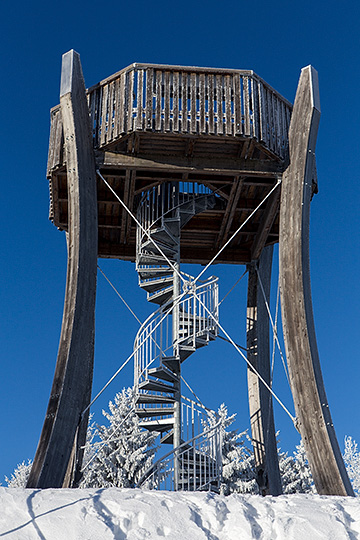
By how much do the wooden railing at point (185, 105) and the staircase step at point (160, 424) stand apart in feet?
15.6

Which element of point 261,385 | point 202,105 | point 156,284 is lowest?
point 261,385

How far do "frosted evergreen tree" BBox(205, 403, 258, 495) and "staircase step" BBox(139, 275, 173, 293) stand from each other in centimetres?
649

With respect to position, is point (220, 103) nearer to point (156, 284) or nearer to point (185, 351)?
point (156, 284)

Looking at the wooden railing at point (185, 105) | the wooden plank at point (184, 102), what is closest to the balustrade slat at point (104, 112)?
the wooden railing at point (185, 105)

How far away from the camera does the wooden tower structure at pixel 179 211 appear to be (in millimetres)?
9844

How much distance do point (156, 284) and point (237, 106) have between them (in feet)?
12.6

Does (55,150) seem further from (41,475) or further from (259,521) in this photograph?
(259,521)

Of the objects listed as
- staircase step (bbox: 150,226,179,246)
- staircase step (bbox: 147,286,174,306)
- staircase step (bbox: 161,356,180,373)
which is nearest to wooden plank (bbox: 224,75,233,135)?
staircase step (bbox: 150,226,179,246)

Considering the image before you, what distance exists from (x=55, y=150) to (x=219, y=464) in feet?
19.2

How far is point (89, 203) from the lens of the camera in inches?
428

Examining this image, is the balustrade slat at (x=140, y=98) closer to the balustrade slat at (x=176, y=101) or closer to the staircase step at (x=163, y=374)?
the balustrade slat at (x=176, y=101)

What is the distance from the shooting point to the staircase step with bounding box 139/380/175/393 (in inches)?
481

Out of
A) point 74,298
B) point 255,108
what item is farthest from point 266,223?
point 74,298

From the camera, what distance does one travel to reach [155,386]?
40.6ft
